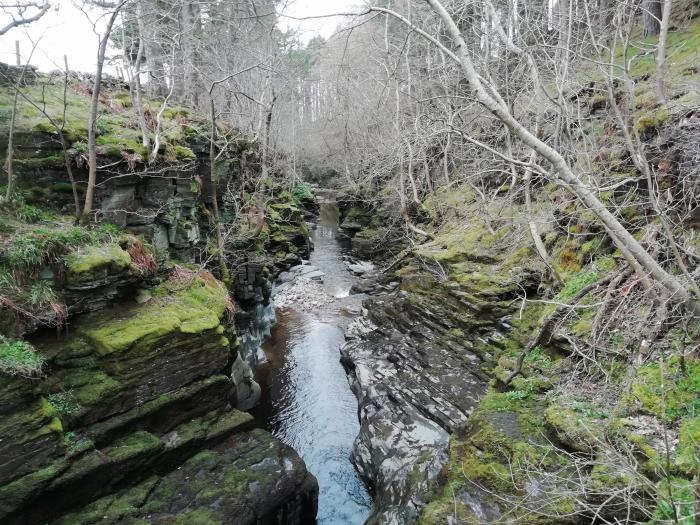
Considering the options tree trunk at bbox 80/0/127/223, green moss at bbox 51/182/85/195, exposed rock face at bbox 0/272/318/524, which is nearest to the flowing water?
→ exposed rock face at bbox 0/272/318/524

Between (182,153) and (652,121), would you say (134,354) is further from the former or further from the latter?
(652,121)

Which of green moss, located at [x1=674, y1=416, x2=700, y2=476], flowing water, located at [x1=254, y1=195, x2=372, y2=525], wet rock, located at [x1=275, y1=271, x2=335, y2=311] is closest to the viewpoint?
green moss, located at [x1=674, y1=416, x2=700, y2=476]

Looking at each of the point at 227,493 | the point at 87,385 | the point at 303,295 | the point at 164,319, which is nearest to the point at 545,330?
the point at 227,493

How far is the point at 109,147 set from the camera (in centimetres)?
868

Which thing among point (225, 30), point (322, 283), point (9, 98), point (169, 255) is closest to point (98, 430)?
point (169, 255)

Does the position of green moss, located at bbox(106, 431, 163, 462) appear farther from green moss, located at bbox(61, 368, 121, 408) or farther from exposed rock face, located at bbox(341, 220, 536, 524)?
exposed rock face, located at bbox(341, 220, 536, 524)

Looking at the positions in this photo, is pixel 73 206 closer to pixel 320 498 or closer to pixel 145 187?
pixel 145 187

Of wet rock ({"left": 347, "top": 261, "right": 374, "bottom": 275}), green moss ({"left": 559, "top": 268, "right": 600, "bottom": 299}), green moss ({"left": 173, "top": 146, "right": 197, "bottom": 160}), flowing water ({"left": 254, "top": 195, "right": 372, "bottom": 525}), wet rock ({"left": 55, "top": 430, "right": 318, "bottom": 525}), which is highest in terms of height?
green moss ({"left": 173, "top": 146, "right": 197, "bottom": 160})

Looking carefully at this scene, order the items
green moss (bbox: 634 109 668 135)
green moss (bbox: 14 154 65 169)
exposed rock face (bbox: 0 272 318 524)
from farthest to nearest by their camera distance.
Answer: green moss (bbox: 14 154 65 169) → green moss (bbox: 634 109 668 135) → exposed rock face (bbox: 0 272 318 524)

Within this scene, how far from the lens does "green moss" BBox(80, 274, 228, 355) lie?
259 inches

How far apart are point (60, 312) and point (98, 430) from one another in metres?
1.86

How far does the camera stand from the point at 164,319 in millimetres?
7242

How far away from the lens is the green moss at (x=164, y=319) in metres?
6.57

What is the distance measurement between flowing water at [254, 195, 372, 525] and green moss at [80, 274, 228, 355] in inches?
131
